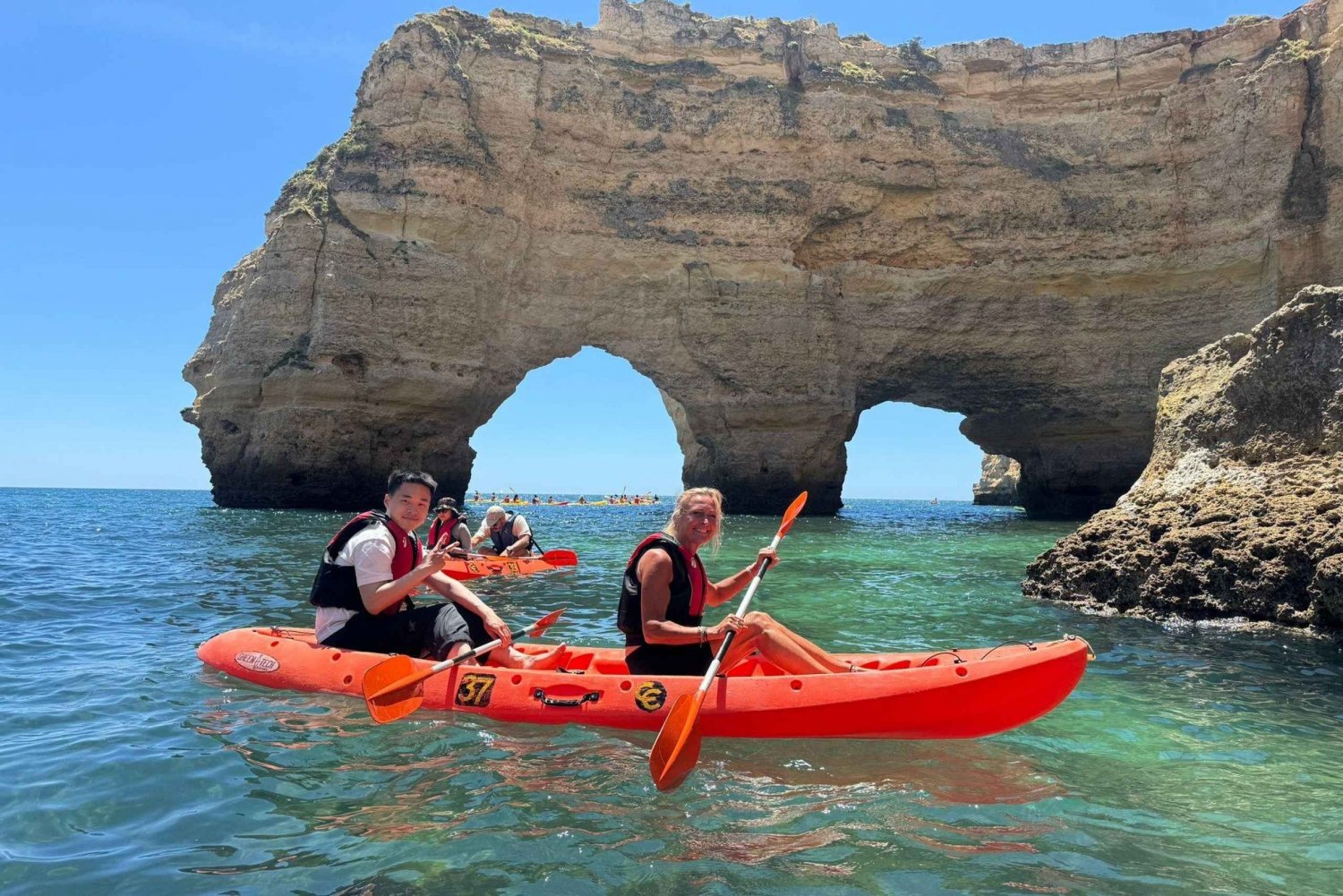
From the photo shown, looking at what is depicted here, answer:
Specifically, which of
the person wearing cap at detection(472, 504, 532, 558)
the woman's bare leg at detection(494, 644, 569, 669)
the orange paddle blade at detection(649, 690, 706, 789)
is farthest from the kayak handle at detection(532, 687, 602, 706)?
the person wearing cap at detection(472, 504, 532, 558)

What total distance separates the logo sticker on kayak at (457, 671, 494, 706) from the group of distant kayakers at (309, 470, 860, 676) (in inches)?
8.1

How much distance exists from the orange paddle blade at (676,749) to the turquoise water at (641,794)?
3.9 inches

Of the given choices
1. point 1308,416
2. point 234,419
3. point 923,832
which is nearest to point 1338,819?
point 923,832

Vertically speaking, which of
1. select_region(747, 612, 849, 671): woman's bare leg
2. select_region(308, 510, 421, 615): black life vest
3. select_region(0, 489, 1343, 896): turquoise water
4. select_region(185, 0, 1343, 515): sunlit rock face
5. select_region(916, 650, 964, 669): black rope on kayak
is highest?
select_region(185, 0, 1343, 515): sunlit rock face

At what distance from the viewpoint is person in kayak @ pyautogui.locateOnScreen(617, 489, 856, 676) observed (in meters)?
4.67

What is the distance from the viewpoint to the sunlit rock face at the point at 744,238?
25141mm

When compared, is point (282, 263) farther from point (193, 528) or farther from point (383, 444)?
point (193, 528)

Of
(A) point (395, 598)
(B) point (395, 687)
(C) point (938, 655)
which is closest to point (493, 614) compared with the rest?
(A) point (395, 598)

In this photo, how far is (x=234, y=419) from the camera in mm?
26500

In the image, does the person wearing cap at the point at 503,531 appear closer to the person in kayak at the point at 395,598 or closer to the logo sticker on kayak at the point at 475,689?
the person in kayak at the point at 395,598

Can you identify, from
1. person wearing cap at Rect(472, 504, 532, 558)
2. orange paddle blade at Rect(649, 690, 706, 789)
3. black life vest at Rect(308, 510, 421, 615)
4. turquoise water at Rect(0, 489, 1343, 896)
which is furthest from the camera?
person wearing cap at Rect(472, 504, 532, 558)

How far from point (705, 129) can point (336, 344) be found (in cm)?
1301

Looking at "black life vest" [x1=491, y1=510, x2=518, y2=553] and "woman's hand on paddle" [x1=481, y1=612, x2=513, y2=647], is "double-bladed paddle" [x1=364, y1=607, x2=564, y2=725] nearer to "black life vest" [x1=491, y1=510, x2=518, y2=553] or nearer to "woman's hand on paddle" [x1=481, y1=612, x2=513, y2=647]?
"woman's hand on paddle" [x1=481, y1=612, x2=513, y2=647]

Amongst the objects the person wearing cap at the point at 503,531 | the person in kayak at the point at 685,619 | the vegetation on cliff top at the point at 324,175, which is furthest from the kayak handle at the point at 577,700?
the vegetation on cliff top at the point at 324,175
